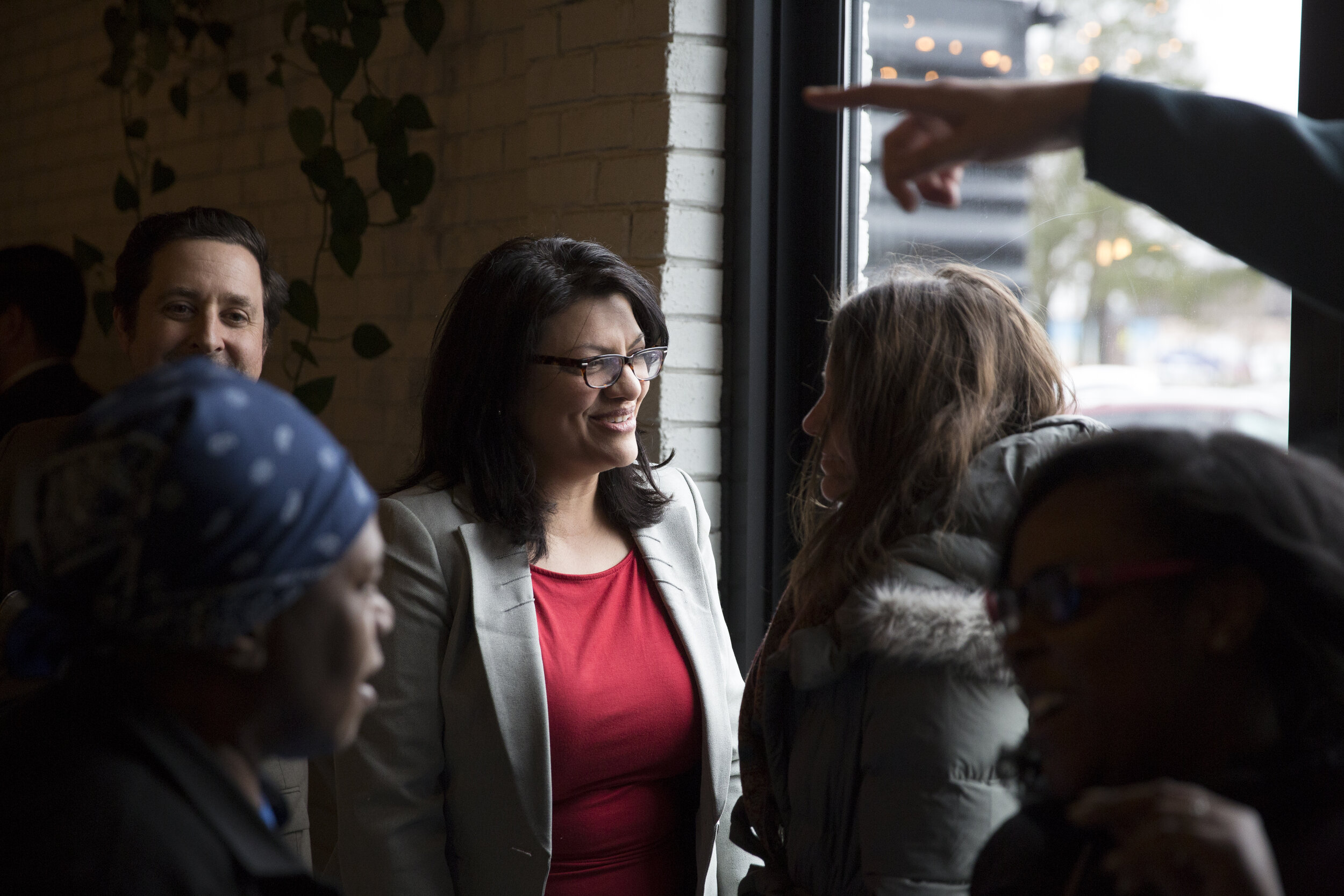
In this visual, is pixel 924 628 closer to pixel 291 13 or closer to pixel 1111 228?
pixel 1111 228

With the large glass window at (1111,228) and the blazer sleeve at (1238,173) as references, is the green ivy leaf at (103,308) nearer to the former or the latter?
the large glass window at (1111,228)

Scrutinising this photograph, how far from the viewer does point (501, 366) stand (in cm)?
181

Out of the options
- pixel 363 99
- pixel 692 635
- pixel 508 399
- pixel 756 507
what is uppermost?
pixel 363 99

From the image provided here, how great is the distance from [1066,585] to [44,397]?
272 cm

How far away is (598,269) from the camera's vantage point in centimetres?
186

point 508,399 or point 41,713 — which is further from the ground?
point 508,399

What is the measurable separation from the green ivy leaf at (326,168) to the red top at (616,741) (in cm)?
154

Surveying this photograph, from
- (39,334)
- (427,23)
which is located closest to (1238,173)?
(427,23)

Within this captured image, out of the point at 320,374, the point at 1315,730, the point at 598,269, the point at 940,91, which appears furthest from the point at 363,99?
the point at 1315,730

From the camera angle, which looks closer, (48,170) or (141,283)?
(141,283)

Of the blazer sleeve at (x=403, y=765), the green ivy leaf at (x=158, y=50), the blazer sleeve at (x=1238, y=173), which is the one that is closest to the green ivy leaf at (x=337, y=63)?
the green ivy leaf at (x=158, y=50)

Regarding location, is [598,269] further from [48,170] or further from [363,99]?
[48,170]

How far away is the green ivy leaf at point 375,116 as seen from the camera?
2.78 metres

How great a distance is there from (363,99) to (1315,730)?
2573 mm
